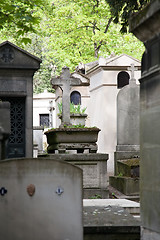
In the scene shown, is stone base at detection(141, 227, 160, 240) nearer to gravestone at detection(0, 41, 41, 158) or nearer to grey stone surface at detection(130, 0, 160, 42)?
grey stone surface at detection(130, 0, 160, 42)

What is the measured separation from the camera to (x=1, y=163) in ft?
11.0

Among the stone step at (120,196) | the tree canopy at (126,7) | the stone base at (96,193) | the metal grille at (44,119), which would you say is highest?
the tree canopy at (126,7)

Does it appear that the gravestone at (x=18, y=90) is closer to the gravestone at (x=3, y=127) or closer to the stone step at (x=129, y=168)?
the stone step at (x=129, y=168)

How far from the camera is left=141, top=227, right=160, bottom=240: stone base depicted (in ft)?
11.4

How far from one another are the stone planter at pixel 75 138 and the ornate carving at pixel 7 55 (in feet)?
6.43

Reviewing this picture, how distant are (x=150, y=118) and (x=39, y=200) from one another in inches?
45.6

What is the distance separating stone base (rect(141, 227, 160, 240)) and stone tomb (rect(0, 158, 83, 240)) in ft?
2.07

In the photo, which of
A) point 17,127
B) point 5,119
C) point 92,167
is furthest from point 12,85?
point 5,119

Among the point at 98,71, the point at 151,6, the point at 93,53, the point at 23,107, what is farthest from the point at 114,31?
the point at 151,6

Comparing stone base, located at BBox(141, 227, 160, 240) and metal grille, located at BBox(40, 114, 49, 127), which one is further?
metal grille, located at BBox(40, 114, 49, 127)

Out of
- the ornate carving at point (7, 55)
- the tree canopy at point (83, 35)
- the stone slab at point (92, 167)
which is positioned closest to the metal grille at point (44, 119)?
the tree canopy at point (83, 35)

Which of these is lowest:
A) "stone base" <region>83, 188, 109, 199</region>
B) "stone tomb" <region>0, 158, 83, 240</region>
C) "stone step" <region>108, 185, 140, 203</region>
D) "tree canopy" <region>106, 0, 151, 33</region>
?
"stone step" <region>108, 185, 140, 203</region>

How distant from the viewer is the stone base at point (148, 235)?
11.4 feet

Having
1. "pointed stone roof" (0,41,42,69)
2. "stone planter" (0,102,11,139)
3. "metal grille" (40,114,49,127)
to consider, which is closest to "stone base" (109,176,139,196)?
"pointed stone roof" (0,41,42,69)
